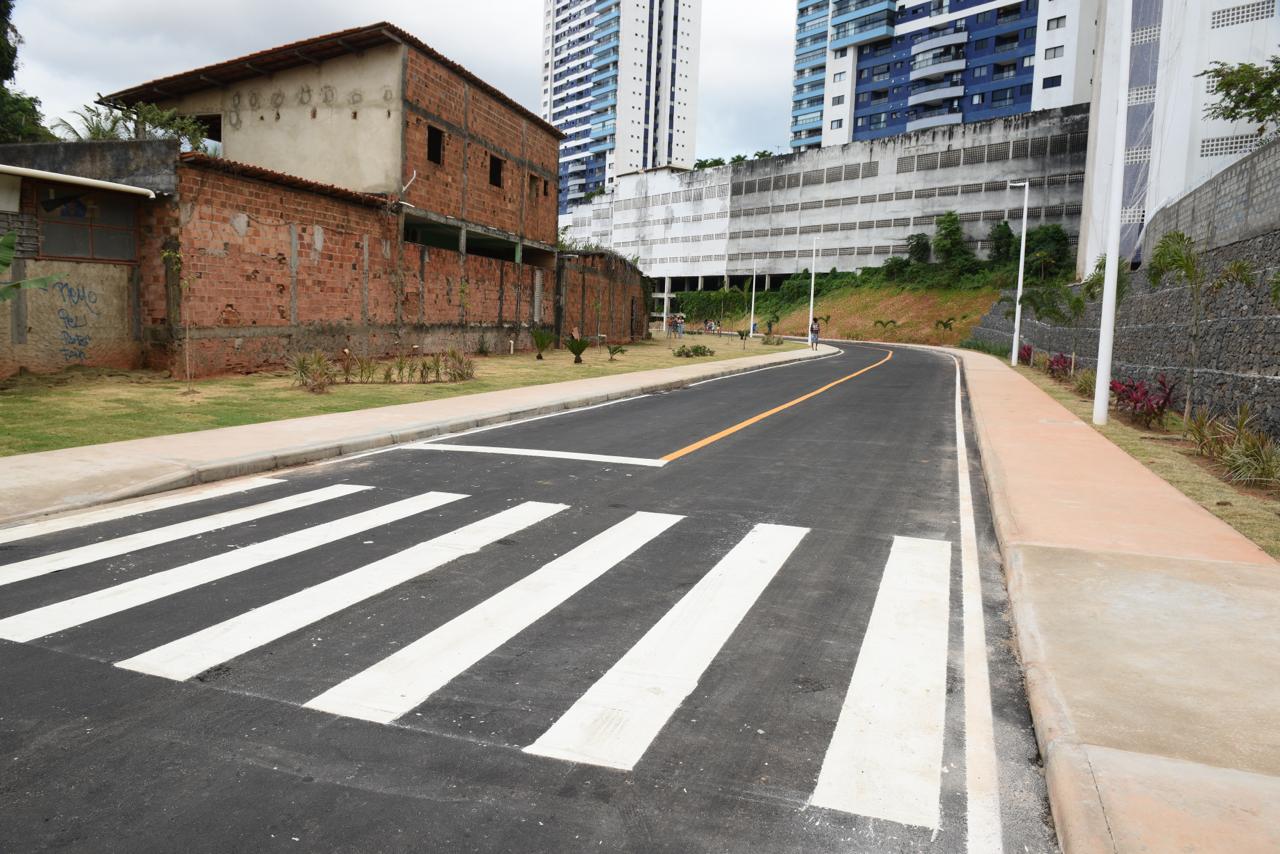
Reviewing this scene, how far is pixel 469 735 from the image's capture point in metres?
3.50

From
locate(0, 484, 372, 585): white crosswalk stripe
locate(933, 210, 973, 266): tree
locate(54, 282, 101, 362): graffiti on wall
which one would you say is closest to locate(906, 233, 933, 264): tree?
locate(933, 210, 973, 266): tree

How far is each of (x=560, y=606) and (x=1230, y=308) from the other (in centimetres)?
1342

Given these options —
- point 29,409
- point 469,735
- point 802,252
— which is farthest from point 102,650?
point 802,252

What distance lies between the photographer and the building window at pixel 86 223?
1555cm

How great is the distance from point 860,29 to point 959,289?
39601mm

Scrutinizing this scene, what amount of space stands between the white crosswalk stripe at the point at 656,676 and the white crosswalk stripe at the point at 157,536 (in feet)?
12.7

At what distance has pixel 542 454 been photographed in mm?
10297

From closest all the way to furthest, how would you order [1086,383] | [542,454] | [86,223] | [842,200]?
[542,454]
[86,223]
[1086,383]
[842,200]

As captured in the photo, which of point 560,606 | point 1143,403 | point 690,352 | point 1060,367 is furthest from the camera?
point 690,352

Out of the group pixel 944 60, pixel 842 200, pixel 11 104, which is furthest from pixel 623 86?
pixel 11 104

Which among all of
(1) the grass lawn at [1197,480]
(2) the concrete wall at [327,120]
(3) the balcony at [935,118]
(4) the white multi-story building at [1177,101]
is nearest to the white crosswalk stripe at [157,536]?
(1) the grass lawn at [1197,480]

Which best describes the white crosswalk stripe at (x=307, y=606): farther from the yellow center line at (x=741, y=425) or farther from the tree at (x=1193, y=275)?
the tree at (x=1193, y=275)

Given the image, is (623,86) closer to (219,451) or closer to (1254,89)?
(1254,89)

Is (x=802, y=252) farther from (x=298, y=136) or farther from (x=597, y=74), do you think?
(x=597, y=74)
